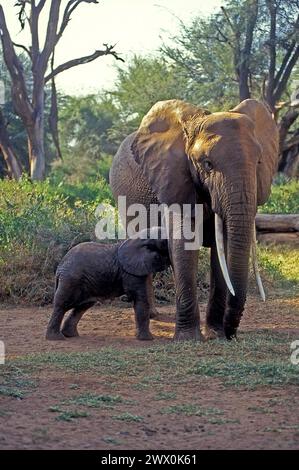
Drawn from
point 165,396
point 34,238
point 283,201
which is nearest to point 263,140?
point 165,396

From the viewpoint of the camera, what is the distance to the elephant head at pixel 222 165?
22.6ft

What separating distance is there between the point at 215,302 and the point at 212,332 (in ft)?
0.78

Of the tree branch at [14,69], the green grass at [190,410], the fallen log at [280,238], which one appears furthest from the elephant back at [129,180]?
the tree branch at [14,69]

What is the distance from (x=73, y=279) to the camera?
7.80 metres

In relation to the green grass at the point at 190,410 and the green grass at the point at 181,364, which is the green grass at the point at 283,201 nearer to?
Result: the green grass at the point at 181,364

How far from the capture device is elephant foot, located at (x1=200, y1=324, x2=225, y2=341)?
7.82 metres

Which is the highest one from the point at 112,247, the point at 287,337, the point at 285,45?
the point at 285,45

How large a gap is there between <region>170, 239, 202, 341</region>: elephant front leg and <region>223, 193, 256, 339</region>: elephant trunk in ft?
1.61

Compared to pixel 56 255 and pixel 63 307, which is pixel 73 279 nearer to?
pixel 63 307

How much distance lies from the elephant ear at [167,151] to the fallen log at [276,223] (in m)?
6.72

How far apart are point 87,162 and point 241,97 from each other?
10775mm

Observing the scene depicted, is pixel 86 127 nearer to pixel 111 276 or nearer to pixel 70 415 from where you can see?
pixel 111 276

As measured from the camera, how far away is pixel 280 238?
14680 millimetres

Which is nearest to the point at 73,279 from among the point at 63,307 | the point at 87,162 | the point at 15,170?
the point at 63,307
